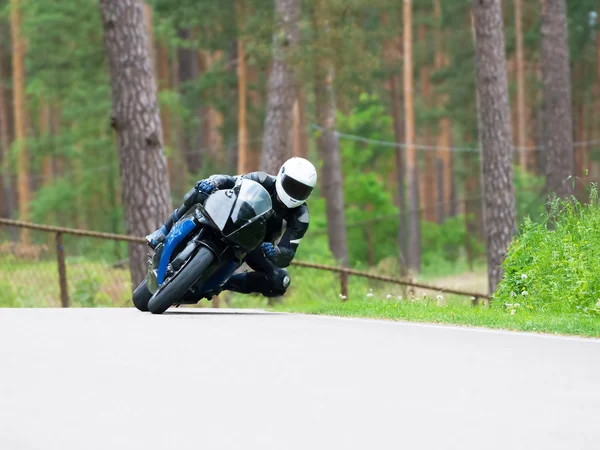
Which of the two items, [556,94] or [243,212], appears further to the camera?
[556,94]

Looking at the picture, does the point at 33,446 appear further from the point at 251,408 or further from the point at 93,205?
the point at 93,205

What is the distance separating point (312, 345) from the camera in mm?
9633

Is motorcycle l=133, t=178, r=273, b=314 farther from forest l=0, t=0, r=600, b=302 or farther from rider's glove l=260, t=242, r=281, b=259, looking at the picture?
forest l=0, t=0, r=600, b=302

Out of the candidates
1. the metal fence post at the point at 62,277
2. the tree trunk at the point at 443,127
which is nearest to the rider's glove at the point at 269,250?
the metal fence post at the point at 62,277

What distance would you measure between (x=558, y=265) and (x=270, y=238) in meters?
2.95

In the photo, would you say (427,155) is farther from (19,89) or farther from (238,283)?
(238,283)

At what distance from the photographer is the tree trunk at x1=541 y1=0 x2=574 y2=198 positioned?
26328 millimetres

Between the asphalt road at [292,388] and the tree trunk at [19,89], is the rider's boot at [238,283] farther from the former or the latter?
the tree trunk at [19,89]

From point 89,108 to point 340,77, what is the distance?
1737 centimetres

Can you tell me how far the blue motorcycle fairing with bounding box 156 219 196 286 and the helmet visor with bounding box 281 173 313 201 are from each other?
100cm

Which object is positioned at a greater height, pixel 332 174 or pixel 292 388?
pixel 292 388

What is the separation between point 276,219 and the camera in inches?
479

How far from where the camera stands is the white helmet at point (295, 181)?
461 inches

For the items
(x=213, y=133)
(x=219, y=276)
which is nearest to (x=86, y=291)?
(x=219, y=276)
